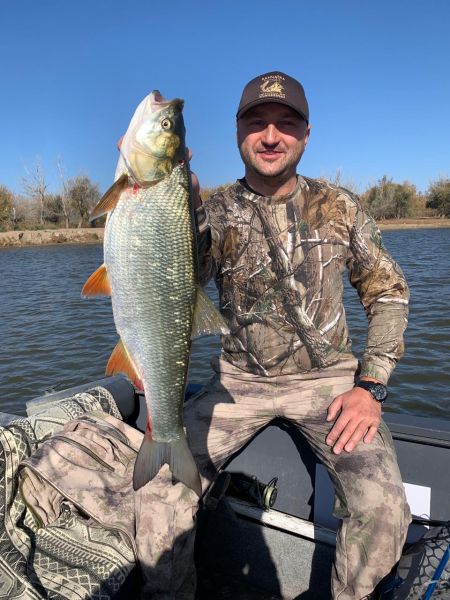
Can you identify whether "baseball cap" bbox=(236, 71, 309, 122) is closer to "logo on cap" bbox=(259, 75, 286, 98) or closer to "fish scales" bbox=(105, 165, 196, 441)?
"logo on cap" bbox=(259, 75, 286, 98)

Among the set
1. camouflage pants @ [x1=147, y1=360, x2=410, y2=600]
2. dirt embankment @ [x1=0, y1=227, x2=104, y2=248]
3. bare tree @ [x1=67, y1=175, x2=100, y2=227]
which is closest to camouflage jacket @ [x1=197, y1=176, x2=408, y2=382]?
camouflage pants @ [x1=147, y1=360, x2=410, y2=600]

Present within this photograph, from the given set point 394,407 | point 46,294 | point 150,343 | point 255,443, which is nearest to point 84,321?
point 46,294

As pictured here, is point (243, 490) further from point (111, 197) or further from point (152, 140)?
point (152, 140)

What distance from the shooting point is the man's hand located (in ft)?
10.2

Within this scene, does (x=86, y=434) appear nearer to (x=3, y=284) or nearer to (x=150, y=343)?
(x=150, y=343)

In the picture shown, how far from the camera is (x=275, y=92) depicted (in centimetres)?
345

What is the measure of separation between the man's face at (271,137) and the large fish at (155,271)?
1235 mm

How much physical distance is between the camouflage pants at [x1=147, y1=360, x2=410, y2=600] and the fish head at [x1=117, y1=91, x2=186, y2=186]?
72.0 inches

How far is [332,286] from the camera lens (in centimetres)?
374

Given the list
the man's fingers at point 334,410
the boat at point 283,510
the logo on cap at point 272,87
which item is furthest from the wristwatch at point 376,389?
the logo on cap at point 272,87

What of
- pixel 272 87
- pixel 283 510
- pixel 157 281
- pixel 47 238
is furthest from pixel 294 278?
pixel 47 238

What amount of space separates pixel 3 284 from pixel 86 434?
22.5 meters

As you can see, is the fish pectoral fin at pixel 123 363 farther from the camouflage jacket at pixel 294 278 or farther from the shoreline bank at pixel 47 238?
the shoreline bank at pixel 47 238

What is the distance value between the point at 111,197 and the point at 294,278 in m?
1.71
